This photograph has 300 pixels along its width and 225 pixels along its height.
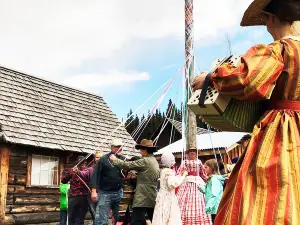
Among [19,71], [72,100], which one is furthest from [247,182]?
[72,100]

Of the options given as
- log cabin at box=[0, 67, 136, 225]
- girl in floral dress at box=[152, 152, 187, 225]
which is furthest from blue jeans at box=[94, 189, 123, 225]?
log cabin at box=[0, 67, 136, 225]

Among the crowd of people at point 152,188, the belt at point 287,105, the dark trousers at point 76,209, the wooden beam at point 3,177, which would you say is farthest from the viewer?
the wooden beam at point 3,177

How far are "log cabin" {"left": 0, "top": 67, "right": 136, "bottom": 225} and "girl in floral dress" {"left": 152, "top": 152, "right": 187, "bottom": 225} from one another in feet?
16.2

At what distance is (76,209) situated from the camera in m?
8.81

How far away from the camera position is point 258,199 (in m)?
2.13

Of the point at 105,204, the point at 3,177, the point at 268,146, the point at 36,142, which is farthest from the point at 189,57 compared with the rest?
the point at 268,146

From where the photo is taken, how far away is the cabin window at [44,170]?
39.6ft

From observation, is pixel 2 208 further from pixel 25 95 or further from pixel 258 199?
pixel 258 199

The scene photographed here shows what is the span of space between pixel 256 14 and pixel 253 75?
63 cm

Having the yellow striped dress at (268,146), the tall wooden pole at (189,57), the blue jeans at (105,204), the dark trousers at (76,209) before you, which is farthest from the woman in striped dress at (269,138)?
the dark trousers at (76,209)

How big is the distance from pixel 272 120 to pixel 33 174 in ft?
34.6

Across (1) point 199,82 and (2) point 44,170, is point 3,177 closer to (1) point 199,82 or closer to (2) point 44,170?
(2) point 44,170

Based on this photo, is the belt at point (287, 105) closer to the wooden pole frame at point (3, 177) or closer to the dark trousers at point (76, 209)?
the dark trousers at point (76, 209)

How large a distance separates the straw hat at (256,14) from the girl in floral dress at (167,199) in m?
4.67
